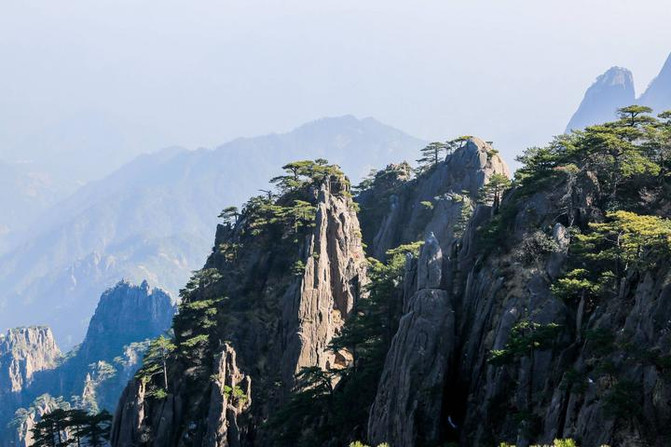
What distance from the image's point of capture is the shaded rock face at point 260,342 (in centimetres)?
5878

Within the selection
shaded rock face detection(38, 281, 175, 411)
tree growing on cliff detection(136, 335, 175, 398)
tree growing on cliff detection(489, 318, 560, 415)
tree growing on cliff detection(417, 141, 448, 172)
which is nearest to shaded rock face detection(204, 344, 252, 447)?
tree growing on cliff detection(136, 335, 175, 398)

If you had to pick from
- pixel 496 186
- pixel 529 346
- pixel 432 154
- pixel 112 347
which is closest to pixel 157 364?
pixel 496 186

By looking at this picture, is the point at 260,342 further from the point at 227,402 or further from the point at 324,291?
the point at 324,291

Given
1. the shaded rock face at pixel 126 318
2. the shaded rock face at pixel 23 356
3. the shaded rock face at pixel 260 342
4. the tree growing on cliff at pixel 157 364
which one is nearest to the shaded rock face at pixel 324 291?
the shaded rock face at pixel 260 342

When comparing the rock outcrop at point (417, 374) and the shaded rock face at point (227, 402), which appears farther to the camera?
the shaded rock face at point (227, 402)

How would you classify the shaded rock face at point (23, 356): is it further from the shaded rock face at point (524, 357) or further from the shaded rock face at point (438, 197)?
the shaded rock face at point (524, 357)

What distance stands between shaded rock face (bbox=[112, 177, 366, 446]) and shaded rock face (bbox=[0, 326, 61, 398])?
13154 cm

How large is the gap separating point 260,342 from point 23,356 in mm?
143230

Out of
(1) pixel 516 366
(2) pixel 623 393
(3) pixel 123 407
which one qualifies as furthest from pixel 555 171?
(3) pixel 123 407

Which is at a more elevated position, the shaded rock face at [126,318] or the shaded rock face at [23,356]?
the shaded rock face at [126,318]

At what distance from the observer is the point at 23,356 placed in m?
179

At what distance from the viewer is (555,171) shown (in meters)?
47.1

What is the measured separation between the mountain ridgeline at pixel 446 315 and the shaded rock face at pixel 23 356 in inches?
4864

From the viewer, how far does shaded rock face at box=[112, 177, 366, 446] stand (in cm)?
5878
